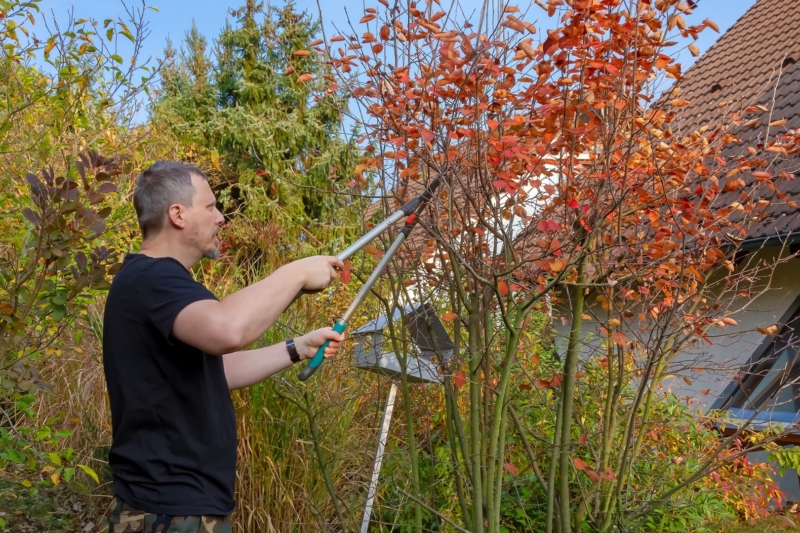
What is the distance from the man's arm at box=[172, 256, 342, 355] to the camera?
5.78 ft

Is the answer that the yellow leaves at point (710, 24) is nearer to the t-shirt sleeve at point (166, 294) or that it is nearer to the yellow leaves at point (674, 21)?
the yellow leaves at point (674, 21)

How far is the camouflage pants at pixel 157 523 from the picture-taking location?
6.22 feet

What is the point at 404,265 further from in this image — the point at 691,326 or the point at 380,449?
the point at 691,326

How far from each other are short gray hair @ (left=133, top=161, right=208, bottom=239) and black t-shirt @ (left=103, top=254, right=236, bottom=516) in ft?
0.40

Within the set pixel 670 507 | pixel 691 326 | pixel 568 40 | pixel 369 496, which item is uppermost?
pixel 568 40

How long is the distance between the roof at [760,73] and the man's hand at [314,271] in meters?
4.70

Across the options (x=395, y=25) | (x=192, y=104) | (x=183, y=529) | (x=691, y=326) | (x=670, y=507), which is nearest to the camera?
(x=183, y=529)

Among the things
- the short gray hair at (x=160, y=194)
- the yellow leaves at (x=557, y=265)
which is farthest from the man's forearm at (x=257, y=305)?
the yellow leaves at (x=557, y=265)

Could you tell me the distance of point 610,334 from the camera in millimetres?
3629

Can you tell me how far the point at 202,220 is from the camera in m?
2.07

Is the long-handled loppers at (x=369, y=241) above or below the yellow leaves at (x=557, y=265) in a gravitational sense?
above

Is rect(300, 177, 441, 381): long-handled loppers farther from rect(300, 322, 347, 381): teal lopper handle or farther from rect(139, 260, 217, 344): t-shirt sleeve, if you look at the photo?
rect(139, 260, 217, 344): t-shirt sleeve

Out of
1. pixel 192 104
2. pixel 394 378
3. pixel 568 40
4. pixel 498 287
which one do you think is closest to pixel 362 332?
pixel 394 378

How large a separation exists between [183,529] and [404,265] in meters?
1.81
